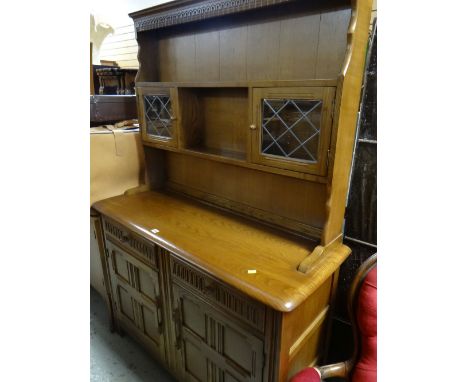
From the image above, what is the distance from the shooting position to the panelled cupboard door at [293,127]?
1.02 m

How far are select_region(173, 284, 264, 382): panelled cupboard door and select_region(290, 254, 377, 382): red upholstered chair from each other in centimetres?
18

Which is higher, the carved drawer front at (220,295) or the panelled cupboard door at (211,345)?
the carved drawer front at (220,295)

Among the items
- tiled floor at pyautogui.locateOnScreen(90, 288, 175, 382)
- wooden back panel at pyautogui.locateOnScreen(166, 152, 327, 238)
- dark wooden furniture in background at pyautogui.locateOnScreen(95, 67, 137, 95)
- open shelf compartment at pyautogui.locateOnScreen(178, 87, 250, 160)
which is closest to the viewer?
wooden back panel at pyautogui.locateOnScreen(166, 152, 327, 238)

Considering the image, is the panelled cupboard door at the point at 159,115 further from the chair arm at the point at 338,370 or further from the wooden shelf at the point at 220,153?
the chair arm at the point at 338,370

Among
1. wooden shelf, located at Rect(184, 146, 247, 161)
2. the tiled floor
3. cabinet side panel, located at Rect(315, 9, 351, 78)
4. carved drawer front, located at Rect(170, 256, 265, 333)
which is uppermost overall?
cabinet side panel, located at Rect(315, 9, 351, 78)

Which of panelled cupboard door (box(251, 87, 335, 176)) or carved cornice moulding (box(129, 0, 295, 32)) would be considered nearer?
panelled cupboard door (box(251, 87, 335, 176))

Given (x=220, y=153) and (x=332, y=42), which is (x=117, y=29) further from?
(x=332, y=42)

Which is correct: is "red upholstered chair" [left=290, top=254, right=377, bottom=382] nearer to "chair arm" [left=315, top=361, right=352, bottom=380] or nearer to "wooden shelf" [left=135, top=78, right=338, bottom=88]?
"chair arm" [left=315, top=361, right=352, bottom=380]

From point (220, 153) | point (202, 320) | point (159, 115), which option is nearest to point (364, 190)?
point (220, 153)

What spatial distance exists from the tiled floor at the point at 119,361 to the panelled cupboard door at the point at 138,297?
0.17 m

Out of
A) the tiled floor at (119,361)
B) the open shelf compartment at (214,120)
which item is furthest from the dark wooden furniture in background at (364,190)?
the tiled floor at (119,361)

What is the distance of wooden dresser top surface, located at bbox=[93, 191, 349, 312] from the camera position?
3.25 ft

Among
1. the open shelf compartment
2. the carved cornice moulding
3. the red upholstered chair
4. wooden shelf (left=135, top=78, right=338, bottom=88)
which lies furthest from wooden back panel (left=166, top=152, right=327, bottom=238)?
the carved cornice moulding

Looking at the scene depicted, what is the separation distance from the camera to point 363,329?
106 cm
